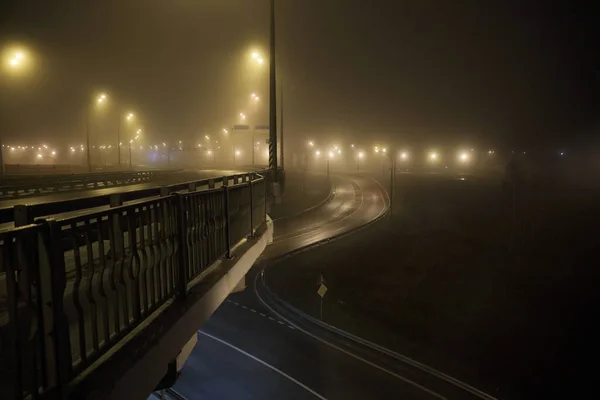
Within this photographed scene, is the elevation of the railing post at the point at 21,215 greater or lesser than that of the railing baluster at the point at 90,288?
greater

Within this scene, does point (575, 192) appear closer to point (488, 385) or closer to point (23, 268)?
point (488, 385)

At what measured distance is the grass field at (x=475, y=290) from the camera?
2788 centimetres

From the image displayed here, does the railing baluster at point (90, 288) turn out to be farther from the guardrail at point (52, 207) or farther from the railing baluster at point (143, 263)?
the railing baluster at point (143, 263)

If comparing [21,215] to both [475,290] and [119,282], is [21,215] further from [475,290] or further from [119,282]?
[475,290]

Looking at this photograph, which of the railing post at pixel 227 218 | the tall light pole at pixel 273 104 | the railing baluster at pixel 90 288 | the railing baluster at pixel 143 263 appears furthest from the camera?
the tall light pole at pixel 273 104

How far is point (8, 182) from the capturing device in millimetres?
25312

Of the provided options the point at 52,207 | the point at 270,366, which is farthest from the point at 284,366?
the point at 52,207

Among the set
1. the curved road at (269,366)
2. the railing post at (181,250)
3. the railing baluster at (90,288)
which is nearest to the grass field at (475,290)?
the curved road at (269,366)

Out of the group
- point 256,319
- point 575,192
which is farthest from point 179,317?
point 575,192

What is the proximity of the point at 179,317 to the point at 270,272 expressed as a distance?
3292cm

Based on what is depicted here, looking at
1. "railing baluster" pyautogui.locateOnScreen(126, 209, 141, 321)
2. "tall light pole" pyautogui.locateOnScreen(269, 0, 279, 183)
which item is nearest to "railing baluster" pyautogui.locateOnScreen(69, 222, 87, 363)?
"railing baluster" pyautogui.locateOnScreen(126, 209, 141, 321)

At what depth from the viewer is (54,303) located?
2.62 m

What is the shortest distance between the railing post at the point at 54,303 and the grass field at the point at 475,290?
86.6ft

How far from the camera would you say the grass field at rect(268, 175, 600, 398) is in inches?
1097
